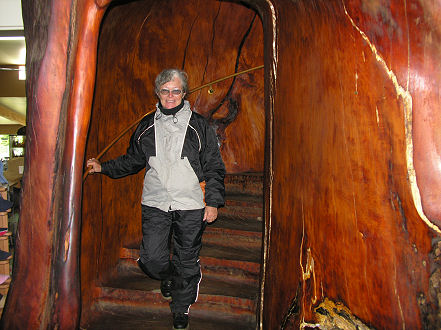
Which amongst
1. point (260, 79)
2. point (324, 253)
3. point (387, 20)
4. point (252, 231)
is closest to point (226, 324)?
point (252, 231)

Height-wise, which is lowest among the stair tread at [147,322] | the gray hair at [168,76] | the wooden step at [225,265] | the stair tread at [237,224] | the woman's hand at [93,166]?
the stair tread at [147,322]

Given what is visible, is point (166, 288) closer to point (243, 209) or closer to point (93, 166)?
point (93, 166)

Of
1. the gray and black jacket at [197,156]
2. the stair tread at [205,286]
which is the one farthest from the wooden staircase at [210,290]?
the gray and black jacket at [197,156]

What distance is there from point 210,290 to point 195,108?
5.61 ft

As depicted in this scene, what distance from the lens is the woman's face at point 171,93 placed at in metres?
1.84

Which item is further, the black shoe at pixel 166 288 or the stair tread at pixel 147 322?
the black shoe at pixel 166 288

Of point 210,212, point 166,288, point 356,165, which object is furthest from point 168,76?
point 166,288

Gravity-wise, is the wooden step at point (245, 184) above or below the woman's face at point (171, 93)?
below

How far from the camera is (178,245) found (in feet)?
6.28

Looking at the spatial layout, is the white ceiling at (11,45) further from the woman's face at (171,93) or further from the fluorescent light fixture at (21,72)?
the woman's face at (171,93)

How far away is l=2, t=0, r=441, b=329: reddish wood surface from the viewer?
3.08 feet

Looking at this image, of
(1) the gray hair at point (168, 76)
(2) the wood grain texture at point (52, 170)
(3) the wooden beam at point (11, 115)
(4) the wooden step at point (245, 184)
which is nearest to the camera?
(2) the wood grain texture at point (52, 170)

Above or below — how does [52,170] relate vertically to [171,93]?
below

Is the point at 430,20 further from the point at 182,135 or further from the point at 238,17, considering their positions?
the point at 238,17
